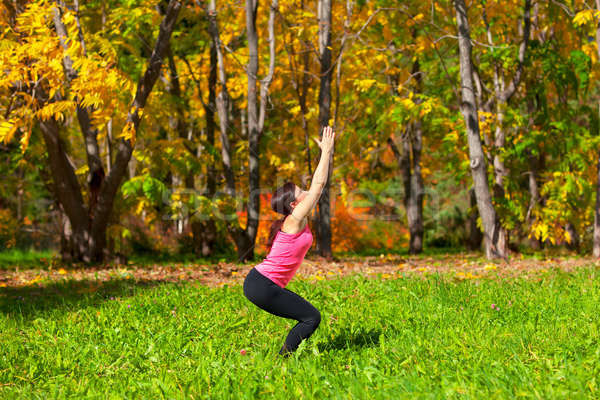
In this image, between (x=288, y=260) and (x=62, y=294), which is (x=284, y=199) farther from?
(x=62, y=294)

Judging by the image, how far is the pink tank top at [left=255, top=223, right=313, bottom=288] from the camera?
446cm

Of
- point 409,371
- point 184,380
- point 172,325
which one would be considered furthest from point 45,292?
point 409,371

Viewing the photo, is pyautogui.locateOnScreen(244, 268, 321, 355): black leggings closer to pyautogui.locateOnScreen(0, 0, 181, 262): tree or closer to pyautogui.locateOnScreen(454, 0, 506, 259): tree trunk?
pyautogui.locateOnScreen(0, 0, 181, 262): tree

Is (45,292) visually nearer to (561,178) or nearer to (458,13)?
(458,13)

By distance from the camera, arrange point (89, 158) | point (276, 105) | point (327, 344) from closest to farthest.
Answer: point (327, 344)
point (89, 158)
point (276, 105)

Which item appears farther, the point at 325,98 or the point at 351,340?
the point at 325,98

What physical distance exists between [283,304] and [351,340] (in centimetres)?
110

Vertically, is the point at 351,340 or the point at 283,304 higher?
the point at 283,304

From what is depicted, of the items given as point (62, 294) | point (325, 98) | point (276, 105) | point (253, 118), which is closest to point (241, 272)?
point (62, 294)

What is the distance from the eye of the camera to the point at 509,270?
9820 millimetres

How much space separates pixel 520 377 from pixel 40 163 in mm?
13884

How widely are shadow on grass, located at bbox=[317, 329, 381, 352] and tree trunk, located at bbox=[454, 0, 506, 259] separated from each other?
7206 millimetres

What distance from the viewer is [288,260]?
4.48 meters

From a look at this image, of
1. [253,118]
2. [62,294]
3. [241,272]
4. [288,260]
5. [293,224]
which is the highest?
[253,118]
